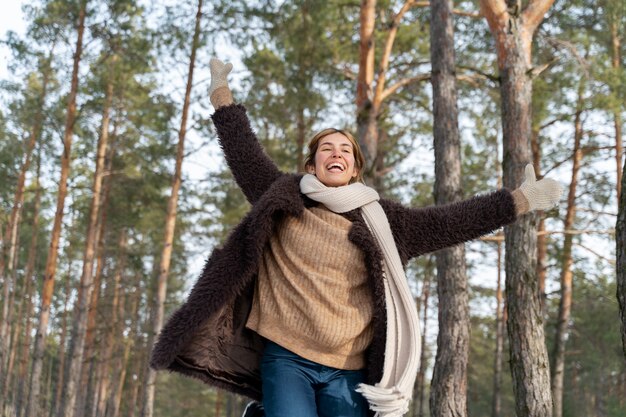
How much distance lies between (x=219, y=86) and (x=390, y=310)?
1.46 metres

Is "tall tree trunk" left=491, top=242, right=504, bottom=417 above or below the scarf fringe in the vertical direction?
above

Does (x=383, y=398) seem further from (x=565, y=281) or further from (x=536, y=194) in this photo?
(x=565, y=281)

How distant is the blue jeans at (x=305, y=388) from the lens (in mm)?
2859

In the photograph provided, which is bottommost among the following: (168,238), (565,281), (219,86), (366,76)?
(219,86)

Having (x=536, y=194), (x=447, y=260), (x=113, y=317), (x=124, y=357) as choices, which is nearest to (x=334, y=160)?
(x=536, y=194)

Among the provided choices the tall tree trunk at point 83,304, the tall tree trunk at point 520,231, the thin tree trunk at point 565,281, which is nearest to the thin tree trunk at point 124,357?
the tall tree trunk at point 83,304

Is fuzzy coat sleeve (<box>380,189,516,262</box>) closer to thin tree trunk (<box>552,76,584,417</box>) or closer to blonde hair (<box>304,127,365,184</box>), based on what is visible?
blonde hair (<box>304,127,365,184</box>)

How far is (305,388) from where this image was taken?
9.53 ft

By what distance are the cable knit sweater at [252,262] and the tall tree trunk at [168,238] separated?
33.6 feet

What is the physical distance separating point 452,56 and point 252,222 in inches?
262

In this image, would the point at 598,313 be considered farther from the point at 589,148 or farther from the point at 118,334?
the point at 118,334

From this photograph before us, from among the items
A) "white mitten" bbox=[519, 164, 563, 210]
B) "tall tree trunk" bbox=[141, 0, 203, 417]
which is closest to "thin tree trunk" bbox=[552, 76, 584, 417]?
"tall tree trunk" bbox=[141, 0, 203, 417]

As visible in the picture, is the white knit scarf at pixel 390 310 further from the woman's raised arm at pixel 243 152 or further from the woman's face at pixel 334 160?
the woman's raised arm at pixel 243 152

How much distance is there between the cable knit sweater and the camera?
3.05 meters
